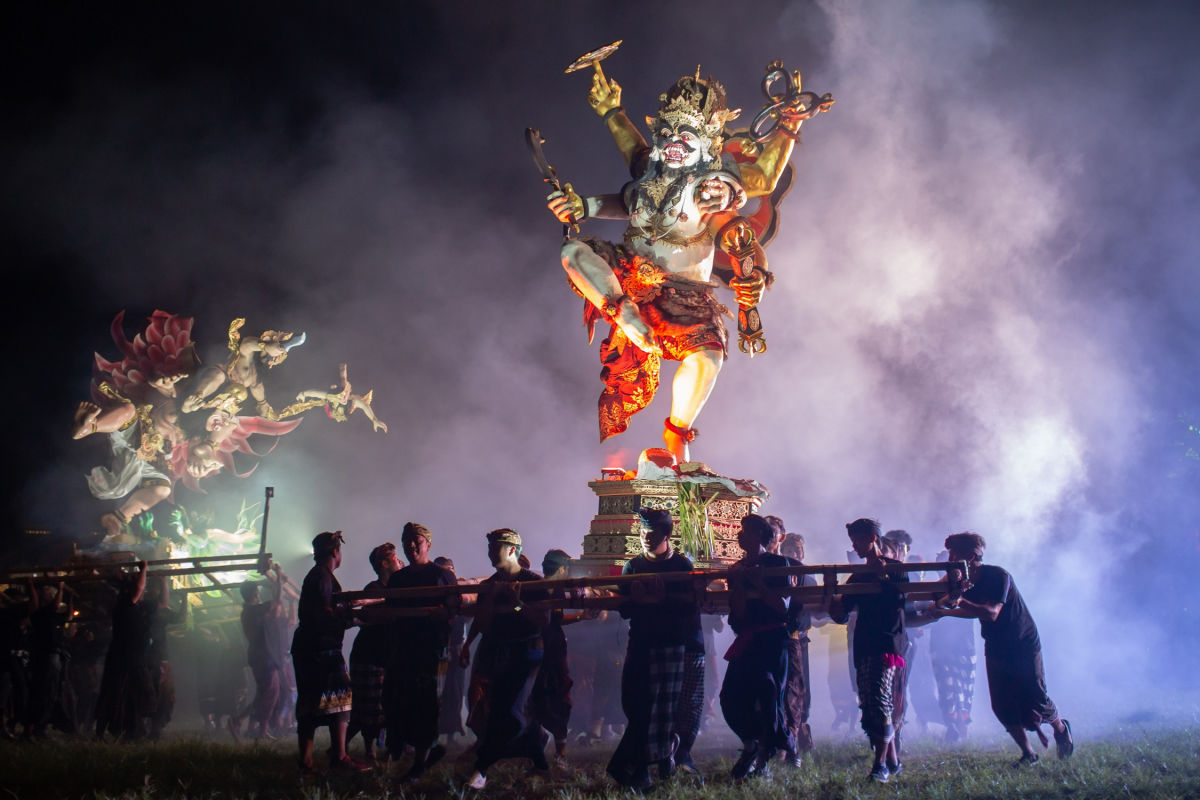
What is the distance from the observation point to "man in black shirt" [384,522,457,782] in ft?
14.7

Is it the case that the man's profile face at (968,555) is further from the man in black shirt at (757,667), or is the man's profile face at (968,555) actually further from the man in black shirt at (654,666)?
the man in black shirt at (654,666)

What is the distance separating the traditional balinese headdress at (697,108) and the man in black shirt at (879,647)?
4.18 m

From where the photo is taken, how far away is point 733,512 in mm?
6730

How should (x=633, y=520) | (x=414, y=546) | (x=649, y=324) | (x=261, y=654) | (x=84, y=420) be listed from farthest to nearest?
(x=84, y=420)
(x=261, y=654)
(x=649, y=324)
(x=633, y=520)
(x=414, y=546)

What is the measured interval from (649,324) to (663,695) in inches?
134

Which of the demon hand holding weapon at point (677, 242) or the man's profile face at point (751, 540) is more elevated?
the demon hand holding weapon at point (677, 242)

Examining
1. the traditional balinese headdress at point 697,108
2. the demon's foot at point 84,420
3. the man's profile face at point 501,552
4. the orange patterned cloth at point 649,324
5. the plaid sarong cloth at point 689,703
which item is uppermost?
the traditional balinese headdress at point 697,108

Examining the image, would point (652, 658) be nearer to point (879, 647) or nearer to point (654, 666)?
point (654, 666)

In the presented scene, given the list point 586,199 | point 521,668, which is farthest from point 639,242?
point 521,668

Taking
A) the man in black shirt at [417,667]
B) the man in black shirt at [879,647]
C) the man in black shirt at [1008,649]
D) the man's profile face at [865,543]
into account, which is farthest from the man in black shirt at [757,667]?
the man in black shirt at [417,667]

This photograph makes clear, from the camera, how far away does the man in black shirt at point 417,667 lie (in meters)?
4.49

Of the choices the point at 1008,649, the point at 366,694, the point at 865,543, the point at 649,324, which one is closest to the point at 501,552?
the point at 366,694

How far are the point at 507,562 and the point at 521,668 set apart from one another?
607 millimetres

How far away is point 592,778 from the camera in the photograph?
14.6 feet
